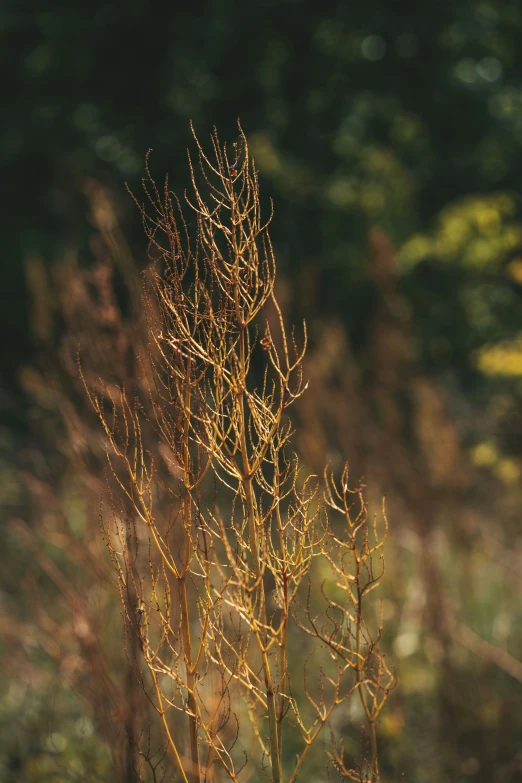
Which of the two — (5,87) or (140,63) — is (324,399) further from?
(5,87)

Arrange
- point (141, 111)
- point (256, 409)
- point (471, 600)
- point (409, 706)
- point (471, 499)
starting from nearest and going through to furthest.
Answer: point (256, 409) → point (409, 706) → point (471, 600) → point (471, 499) → point (141, 111)

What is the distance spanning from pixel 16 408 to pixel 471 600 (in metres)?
5.46

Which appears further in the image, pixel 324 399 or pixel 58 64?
pixel 58 64

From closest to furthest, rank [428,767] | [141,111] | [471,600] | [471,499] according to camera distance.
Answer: [428,767], [471,600], [471,499], [141,111]

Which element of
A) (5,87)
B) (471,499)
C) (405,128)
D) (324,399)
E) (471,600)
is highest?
(5,87)

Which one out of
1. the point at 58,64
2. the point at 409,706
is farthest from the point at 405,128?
the point at 409,706

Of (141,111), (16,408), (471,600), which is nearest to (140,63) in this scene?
(141,111)

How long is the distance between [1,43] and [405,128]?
15.2 ft

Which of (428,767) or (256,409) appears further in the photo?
(428,767)

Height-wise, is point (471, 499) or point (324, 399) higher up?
point (324, 399)

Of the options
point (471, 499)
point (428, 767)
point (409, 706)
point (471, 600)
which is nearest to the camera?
point (428, 767)

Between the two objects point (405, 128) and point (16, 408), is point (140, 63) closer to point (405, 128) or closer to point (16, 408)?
point (405, 128)

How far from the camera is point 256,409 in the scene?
4.88 feet

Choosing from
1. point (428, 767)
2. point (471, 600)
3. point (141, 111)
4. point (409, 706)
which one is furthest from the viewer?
point (141, 111)
